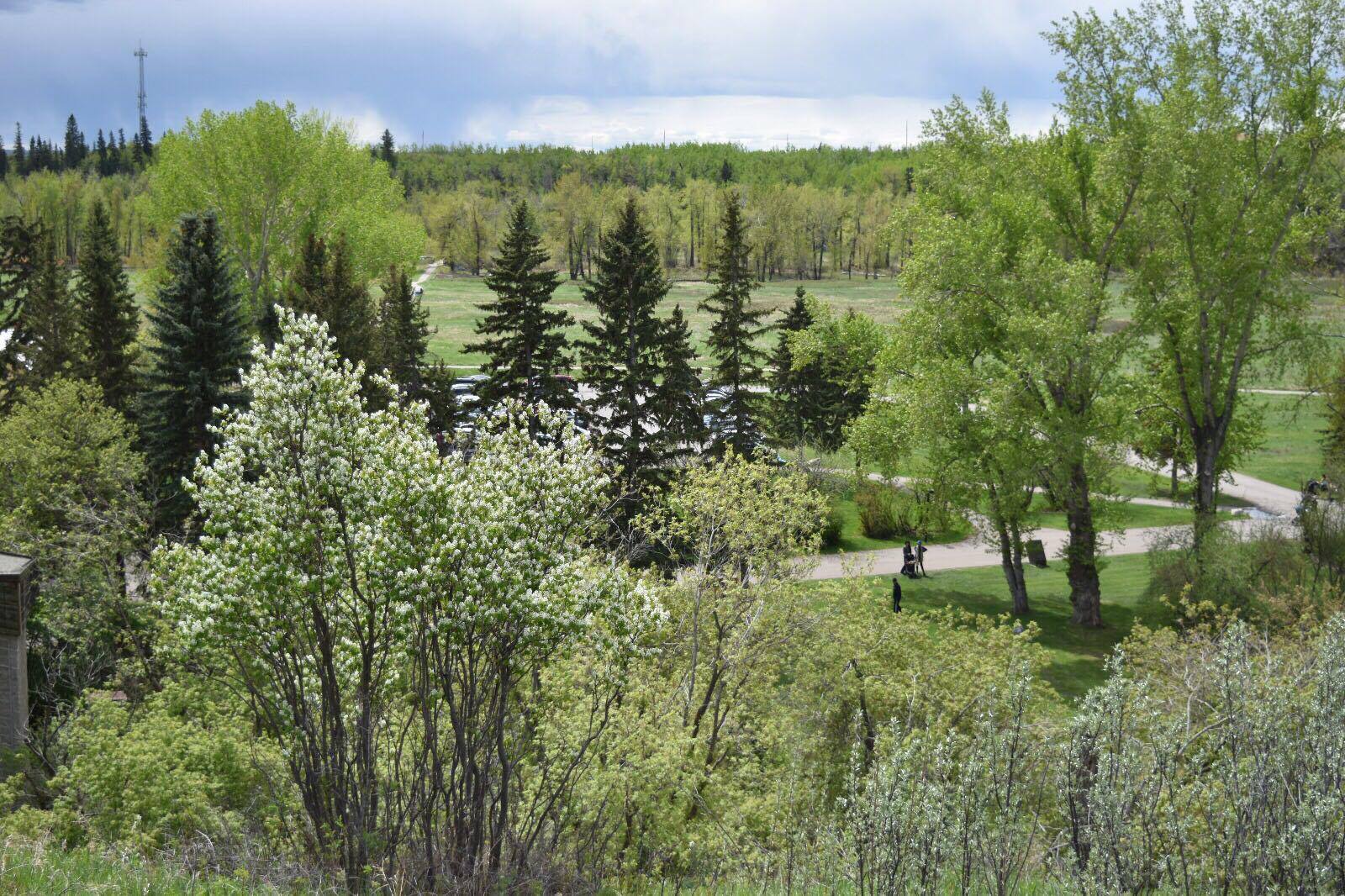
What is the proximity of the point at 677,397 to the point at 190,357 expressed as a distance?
45.8 ft

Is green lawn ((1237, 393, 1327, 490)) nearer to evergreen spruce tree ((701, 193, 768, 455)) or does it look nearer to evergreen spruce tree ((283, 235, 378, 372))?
evergreen spruce tree ((701, 193, 768, 455))

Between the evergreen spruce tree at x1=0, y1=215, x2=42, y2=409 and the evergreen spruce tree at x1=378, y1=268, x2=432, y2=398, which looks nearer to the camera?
the evergreen spruce tree at x1=378, y1=268, x2=432, y2=398

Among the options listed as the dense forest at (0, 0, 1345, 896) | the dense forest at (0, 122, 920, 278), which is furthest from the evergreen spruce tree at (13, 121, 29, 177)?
the dense forest at (0, 0, 1345, 896)

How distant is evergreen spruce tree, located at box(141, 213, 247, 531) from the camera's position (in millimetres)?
29297

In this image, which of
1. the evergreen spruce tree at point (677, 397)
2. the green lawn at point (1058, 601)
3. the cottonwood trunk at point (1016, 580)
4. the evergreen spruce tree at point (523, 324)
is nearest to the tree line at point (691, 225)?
the evergreen spruce tree at point (523, 324)

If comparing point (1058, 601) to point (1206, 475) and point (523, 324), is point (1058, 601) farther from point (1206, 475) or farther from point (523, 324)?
point (523, 324)

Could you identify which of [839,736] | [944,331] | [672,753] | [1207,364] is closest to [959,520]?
[944,331]

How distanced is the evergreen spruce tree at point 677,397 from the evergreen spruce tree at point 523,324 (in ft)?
10.0

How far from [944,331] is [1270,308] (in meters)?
8.81

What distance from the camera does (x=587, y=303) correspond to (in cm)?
8244

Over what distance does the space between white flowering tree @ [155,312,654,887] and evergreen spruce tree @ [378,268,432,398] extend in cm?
2744

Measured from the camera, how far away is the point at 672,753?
1318 cm

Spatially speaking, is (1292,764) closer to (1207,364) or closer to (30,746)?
(30,746)

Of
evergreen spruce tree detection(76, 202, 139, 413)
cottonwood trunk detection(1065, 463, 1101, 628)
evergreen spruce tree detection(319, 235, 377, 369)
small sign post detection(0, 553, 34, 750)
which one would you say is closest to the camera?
small sign post detection(0, 553, 34, 750)
